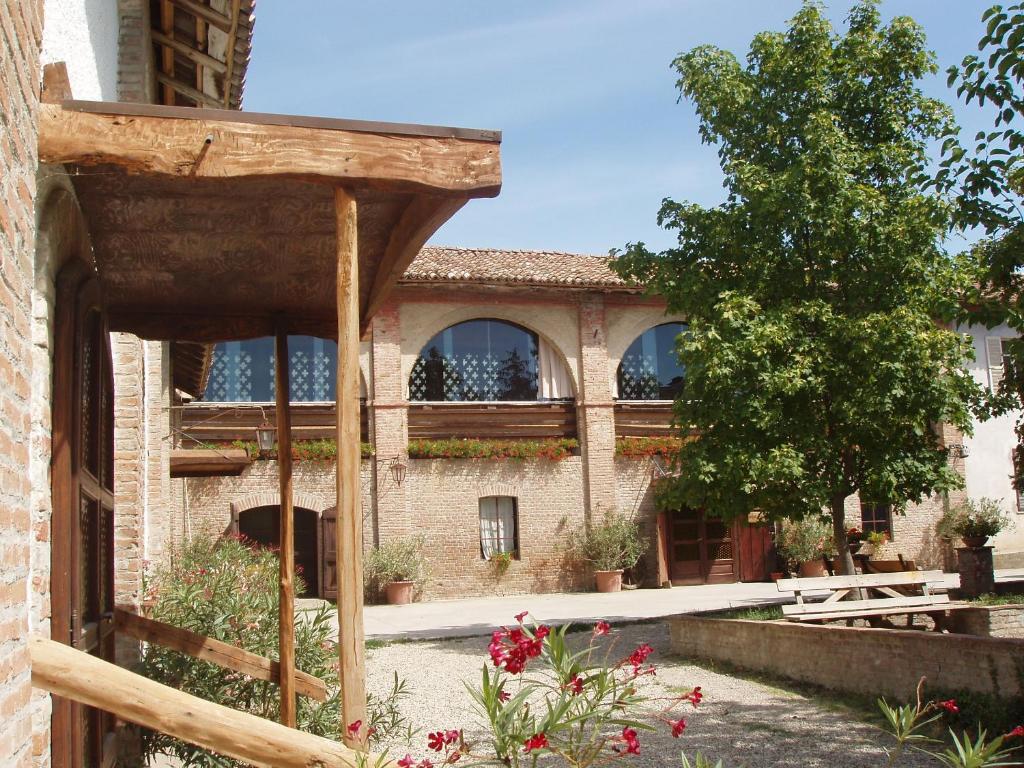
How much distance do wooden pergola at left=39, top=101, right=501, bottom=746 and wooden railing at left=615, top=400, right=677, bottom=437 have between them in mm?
17050

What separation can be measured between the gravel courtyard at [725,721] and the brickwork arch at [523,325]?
10065 millimetres

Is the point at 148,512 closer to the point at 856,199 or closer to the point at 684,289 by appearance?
the point at 684,289

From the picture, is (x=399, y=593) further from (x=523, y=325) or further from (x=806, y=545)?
(x=806, y=545)

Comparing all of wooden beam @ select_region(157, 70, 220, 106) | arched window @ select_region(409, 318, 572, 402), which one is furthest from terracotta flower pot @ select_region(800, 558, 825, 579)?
wooden beam @ select_region(157, 70, 220, 106)

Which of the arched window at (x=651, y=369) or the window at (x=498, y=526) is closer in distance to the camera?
the window at (x=498, y=526)

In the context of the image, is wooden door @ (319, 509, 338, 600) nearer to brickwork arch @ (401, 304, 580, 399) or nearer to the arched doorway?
the arched doorway

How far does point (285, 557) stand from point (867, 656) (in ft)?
17.4

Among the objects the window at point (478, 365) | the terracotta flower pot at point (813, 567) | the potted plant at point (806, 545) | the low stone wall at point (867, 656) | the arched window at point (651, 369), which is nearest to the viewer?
the low stone wall at point (867, 656)

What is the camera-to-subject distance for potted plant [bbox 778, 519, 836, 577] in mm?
21297

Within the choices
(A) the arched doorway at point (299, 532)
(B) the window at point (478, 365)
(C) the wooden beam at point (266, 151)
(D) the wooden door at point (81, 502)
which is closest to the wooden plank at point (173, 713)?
(D) the wooden door at point (81, 502)

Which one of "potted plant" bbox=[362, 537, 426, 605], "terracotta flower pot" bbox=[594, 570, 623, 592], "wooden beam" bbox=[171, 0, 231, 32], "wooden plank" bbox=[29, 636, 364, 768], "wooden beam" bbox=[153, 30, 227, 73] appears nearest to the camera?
"wooden plank" bbox=[29, 636, 364, 768]

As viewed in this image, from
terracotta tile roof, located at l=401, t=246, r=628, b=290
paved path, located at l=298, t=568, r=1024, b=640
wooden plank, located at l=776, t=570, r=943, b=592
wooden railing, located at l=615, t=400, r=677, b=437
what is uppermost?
terracotta tile roof, located at l=401, t=246, r=628, b=290

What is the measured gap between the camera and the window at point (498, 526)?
20580mm

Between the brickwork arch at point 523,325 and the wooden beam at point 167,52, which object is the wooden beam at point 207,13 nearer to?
the wooden beam at point 167,52
